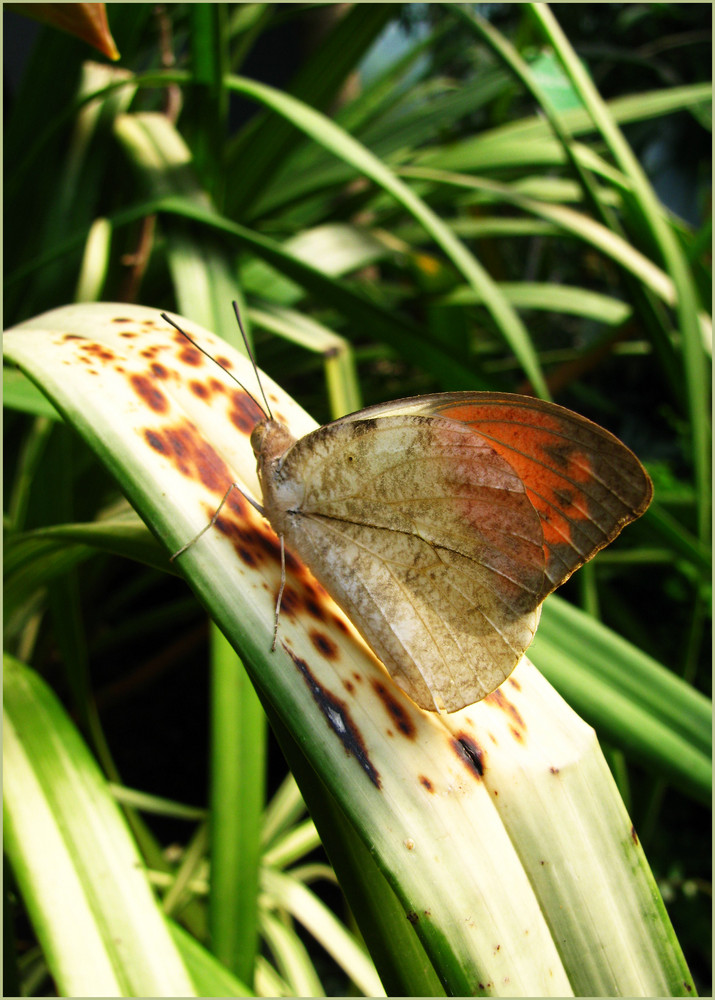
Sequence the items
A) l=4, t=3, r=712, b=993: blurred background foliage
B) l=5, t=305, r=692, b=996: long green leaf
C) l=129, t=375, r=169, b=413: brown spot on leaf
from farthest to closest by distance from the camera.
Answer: l=4, t=3, r=712, b=993: blurred background foliage < l=129, t=375, r=169, b=413: brown spot on leaf < l=5, t=305, r=692, b=996: long green leaf

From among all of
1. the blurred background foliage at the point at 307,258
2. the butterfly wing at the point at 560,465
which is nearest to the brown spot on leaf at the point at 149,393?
the butterfly wing at the point at 560,465

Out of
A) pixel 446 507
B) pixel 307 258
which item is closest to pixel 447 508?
pixel 446 507

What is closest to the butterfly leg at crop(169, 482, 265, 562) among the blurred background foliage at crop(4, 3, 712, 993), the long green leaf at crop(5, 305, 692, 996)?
the long green leaf at crop(5, 305, 692, 996)

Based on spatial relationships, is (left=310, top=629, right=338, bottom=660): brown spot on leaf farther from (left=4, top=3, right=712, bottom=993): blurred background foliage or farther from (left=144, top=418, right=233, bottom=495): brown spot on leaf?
(left=4, top=3, right=712, bottom=993): blurred background foliage

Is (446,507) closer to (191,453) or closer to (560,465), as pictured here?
(560,465)

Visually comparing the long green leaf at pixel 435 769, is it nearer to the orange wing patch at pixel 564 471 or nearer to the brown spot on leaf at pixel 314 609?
the brown spot on leaf at pixel 314 609
